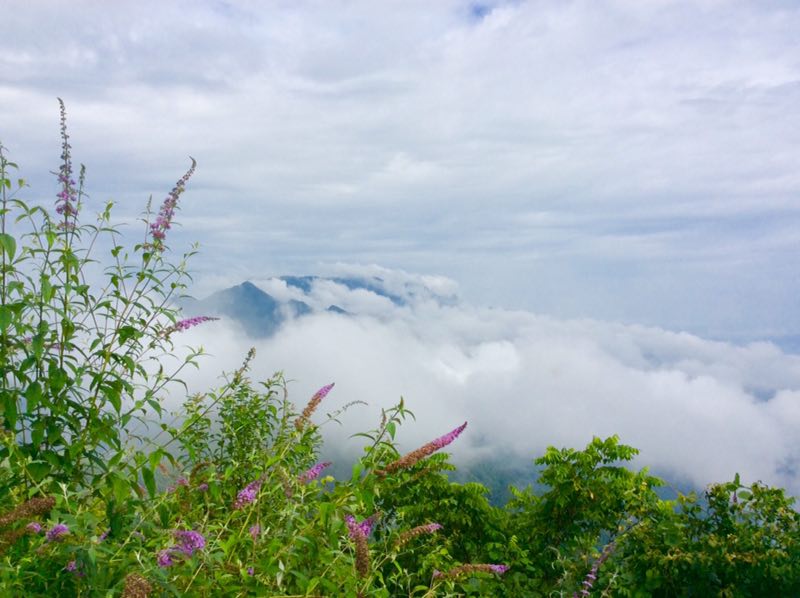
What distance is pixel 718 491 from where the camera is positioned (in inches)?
240

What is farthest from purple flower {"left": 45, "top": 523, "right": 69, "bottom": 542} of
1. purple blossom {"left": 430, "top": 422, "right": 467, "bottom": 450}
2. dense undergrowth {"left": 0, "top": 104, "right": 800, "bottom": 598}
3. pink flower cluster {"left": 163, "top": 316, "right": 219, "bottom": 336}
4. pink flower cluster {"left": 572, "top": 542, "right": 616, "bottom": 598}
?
pink flower cluster {"left": 572, "top": 542, "right": 616, "bottom": 598}

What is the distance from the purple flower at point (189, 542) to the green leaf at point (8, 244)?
154 centimetres

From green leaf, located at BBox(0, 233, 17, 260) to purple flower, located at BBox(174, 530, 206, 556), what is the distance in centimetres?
154

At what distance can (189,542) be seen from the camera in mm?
2805

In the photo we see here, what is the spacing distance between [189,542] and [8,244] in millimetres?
1653

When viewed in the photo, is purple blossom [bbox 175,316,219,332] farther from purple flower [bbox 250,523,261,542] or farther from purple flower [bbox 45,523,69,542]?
purple flower [bbox 45,523,69,542]

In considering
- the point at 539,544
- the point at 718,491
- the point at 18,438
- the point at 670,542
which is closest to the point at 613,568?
the point at 670,542

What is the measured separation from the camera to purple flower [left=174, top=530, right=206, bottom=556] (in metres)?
2.72

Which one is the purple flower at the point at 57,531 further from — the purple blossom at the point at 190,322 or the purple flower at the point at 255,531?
the purple blossom at the point at 190,322

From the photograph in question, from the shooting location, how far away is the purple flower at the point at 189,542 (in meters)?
2.72

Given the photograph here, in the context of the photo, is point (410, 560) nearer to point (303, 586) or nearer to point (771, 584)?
point (771, 584)

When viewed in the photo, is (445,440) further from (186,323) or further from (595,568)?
(186,323)

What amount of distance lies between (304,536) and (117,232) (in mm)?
2077

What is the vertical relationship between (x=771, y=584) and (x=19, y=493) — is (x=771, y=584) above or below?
below
